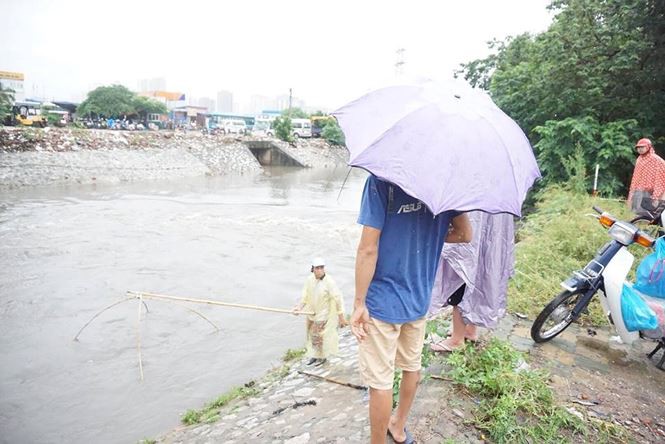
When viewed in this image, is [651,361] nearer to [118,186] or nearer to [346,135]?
[346,135]

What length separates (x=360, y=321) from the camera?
6.31 feet

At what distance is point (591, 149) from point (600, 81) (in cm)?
178

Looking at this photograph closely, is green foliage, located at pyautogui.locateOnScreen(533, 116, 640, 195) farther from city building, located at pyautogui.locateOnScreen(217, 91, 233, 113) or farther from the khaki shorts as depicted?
city building, located at pyautogui.locateOnScreen(217, 91, 233, 113)

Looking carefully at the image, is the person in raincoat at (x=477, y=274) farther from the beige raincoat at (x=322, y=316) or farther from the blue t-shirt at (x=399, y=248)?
the beige raincoat at (x=322, y=316)

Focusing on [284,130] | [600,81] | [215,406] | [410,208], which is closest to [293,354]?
[215,406]

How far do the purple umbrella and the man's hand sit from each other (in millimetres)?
567

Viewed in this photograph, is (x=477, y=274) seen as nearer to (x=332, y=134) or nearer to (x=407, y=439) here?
(x=407, y=439)

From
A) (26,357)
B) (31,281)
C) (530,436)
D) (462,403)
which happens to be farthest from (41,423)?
(31,281)

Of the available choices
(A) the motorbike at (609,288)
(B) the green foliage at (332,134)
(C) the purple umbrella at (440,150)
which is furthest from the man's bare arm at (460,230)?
(B) the green foliage at (332,134)

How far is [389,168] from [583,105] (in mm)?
10667

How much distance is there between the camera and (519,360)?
2984mm

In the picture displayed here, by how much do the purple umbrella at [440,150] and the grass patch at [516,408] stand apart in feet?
4.48

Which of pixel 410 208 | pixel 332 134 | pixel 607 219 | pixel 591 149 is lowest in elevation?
pixel 607 219

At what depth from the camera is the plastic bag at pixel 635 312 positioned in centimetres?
308
